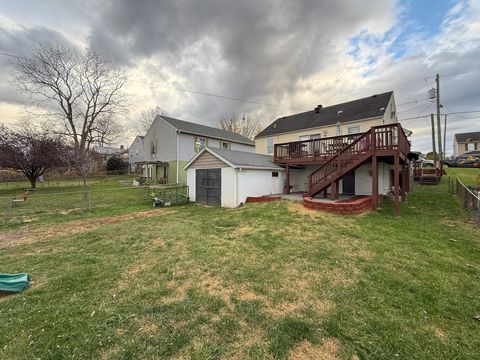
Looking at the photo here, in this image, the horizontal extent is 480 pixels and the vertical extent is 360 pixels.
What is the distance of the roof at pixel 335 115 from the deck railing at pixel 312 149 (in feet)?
17.9

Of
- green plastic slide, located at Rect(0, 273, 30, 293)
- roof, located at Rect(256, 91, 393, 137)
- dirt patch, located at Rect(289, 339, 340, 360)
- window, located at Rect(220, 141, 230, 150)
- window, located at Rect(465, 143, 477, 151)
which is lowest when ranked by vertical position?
dirt patch, located at Rect(289, 339, 340, 360)

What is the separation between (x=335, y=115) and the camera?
17656mm

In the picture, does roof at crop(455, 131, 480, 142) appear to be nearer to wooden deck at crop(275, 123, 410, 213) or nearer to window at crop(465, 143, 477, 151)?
window at crop(465, 143, 477, 151)

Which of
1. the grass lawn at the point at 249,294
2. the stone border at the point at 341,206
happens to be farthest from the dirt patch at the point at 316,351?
the stone border at the point at 341,206

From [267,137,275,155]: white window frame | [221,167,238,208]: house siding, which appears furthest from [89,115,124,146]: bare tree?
[221,167,238,208]: house siding

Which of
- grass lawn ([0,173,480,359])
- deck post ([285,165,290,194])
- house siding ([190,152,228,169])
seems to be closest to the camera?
grass lawn ([0,173,480,359])

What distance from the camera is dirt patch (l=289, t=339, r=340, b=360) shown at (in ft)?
7.47

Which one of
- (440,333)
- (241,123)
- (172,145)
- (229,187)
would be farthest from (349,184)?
(241,123)

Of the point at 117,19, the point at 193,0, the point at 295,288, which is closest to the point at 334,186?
the point at 295,288

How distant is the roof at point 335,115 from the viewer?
51.1 ft

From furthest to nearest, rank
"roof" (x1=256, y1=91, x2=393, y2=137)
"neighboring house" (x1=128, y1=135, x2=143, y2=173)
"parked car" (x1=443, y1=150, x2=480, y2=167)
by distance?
"neighboring house" (x1=128, y1=135, x2=143, y2=173) → "parked car" (x1=443, y1=150, x2=480, y2=167) → "roof" (x1=256, y1=91, x2=393, y2=137)

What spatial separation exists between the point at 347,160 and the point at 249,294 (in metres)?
8.56

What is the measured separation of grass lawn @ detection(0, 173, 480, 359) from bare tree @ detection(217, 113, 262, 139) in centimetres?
3415

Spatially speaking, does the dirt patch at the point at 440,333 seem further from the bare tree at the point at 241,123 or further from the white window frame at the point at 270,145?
the bare tree at the point at 241,123
